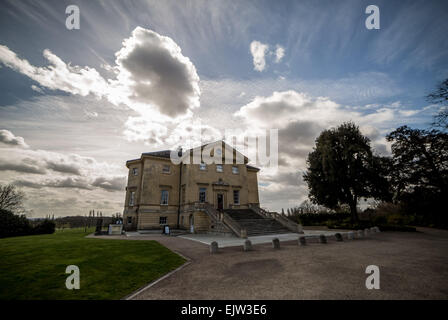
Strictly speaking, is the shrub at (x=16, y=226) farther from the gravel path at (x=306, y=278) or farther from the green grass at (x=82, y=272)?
the gravel path at (x=306, y=278)

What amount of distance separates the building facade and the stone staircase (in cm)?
255

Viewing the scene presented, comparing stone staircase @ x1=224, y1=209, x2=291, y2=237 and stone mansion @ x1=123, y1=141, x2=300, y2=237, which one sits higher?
stone mansion @ x1=123, y1=141, x2=300, y2=237

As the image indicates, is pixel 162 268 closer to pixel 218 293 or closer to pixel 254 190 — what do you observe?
pixel 218 293

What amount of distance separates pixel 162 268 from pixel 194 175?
1844 centimetres

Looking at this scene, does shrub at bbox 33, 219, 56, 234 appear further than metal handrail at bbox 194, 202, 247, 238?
Yes

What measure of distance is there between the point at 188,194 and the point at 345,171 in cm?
2241

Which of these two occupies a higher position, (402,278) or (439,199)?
(439,199)

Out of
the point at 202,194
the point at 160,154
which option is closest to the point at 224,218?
the point at 202,194

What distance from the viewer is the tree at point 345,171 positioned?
25.3 m

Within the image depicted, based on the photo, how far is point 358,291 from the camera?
5.20m

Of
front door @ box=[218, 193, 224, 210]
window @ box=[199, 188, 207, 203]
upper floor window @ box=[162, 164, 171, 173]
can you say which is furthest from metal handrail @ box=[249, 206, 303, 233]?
upper floor window @ box=[162, 164, 171, 173]

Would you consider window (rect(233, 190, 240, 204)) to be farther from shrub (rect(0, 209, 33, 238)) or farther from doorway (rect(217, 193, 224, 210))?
shrub (rect(0, 209, 33, 238))

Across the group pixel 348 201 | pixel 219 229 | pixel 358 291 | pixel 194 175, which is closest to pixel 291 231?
pixel 219 229

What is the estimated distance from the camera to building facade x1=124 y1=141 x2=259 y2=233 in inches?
971
